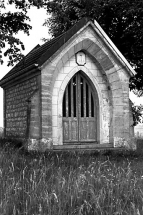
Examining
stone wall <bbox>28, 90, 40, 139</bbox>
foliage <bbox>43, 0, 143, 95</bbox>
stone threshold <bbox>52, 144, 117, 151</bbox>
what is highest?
foliage <bbox>43, 0, 143, 95</bbox>

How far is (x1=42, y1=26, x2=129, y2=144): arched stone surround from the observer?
46.3 ft

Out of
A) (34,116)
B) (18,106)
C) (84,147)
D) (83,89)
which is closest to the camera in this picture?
(34,116)

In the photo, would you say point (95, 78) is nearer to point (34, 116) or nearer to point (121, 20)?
point (34, 116)

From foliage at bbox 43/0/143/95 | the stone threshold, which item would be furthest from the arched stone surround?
foliage at bbox 43/0/143/95

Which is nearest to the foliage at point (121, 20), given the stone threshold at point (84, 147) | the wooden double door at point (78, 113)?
the wooden double door at point (78, 113)

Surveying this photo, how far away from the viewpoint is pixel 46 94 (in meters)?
13.7

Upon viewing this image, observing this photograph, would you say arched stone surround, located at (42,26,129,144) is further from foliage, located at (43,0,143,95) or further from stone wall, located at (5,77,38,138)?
foliage, located at (43,0,143,95)

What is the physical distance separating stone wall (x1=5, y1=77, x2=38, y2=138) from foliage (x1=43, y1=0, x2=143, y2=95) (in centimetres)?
514

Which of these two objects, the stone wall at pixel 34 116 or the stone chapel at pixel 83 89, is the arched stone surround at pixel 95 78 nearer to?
the stone chapel at pixel 83 89

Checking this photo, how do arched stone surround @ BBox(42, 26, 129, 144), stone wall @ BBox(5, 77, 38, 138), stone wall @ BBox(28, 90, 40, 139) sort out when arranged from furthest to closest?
stone wall @ BBox(5, 77, 38, 138) < arched stone surround @ BBox(42, 26, 129, 144) < stone wall @ BBox(28, 90, 40, 139)

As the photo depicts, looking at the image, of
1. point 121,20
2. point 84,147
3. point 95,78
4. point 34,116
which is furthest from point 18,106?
point 121,20

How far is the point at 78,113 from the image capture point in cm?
1498

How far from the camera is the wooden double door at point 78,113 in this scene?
14820mm

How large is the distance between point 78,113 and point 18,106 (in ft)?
9.29
